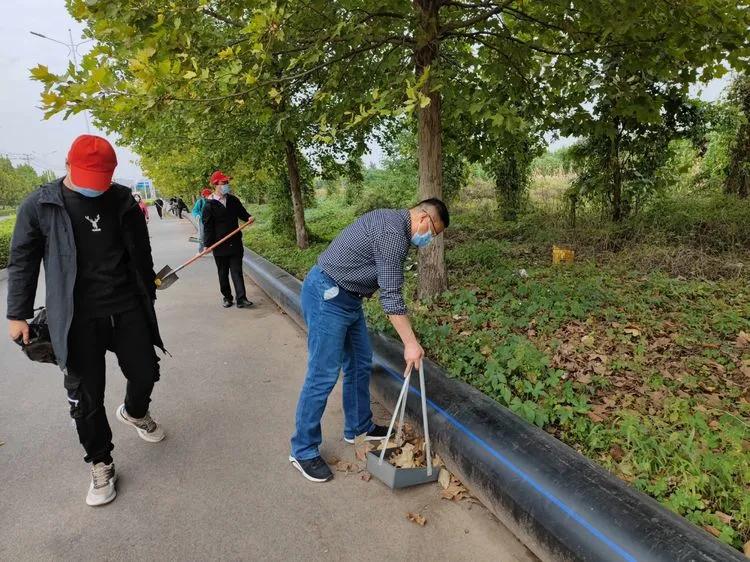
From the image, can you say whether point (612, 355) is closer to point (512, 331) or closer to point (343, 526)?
point (512, 331)

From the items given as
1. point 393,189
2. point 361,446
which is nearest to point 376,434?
point 361,446

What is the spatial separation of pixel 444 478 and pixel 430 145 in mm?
3529

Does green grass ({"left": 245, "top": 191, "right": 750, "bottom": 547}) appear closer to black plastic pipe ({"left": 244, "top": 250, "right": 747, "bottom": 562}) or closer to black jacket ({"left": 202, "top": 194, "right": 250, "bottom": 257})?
black plastic pipe ({"left": 244, "top": 250, "right": 747, "bottom": 562})

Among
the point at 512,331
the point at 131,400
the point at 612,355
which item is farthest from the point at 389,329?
the point at 131,400

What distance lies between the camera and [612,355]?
12.5ft

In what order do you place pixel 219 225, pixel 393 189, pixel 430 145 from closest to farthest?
1. pixel 430 145
2. pixel 219 225
3. pixel 393 189

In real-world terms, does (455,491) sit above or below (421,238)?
below

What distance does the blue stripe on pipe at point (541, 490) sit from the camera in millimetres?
1883

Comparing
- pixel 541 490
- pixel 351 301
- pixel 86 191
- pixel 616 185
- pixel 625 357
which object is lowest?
pixel 541 490

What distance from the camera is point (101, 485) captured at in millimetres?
2793

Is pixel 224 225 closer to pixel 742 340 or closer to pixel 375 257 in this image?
pixel 375 257

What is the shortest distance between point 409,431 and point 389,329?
1272mm

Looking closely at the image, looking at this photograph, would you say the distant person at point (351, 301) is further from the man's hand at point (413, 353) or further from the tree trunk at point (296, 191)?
the tree trunk at point (296, 191)

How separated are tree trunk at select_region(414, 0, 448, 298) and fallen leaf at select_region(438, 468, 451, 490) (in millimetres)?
2903
